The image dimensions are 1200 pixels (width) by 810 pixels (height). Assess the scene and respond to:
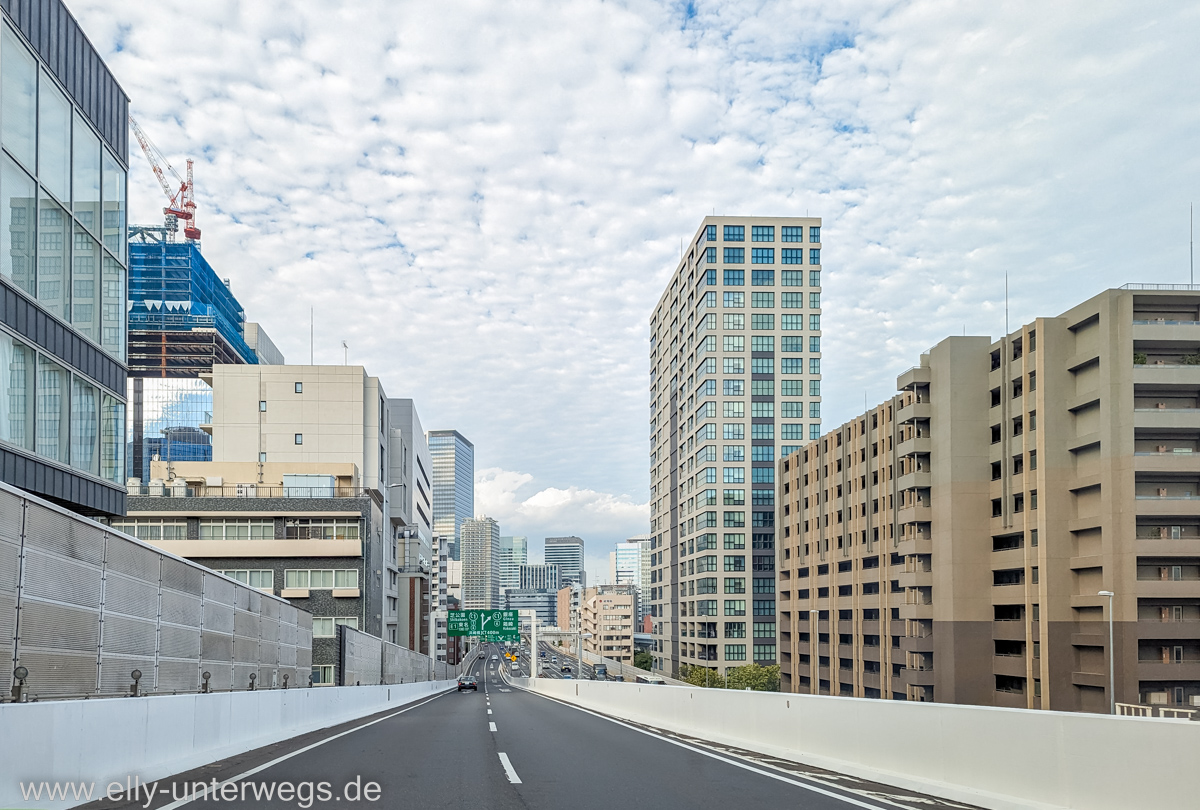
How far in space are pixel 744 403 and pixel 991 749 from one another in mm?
117395

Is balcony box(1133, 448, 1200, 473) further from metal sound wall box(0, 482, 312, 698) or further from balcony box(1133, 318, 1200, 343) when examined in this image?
metal sound wall box(0, 482, 312, 698)

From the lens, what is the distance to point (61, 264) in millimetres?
23359

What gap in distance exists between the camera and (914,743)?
11.6 m

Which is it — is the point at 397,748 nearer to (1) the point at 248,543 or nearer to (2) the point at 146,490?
(1) the point at 248,543

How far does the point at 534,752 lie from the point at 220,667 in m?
8.22

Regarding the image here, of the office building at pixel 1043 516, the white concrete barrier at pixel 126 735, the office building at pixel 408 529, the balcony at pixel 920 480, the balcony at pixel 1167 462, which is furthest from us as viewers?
the office building at pixel 408 529

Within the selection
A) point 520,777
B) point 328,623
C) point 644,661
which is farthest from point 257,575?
point 644,661

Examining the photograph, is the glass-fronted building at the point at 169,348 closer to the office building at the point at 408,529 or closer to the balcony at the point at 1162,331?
the office building at the point at 408,529

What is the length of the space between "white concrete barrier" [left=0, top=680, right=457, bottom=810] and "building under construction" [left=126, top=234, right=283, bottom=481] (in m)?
151

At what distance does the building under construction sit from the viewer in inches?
6191

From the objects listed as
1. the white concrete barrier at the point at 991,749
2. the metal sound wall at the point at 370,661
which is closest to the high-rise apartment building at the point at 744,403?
the metal sound wall at the point at 370,661

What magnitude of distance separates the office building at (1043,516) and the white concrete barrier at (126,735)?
55578mm

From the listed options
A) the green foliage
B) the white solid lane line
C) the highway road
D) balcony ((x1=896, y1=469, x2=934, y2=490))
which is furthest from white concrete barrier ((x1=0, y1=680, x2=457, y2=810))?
the green foliage

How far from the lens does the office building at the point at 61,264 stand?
20750mm
